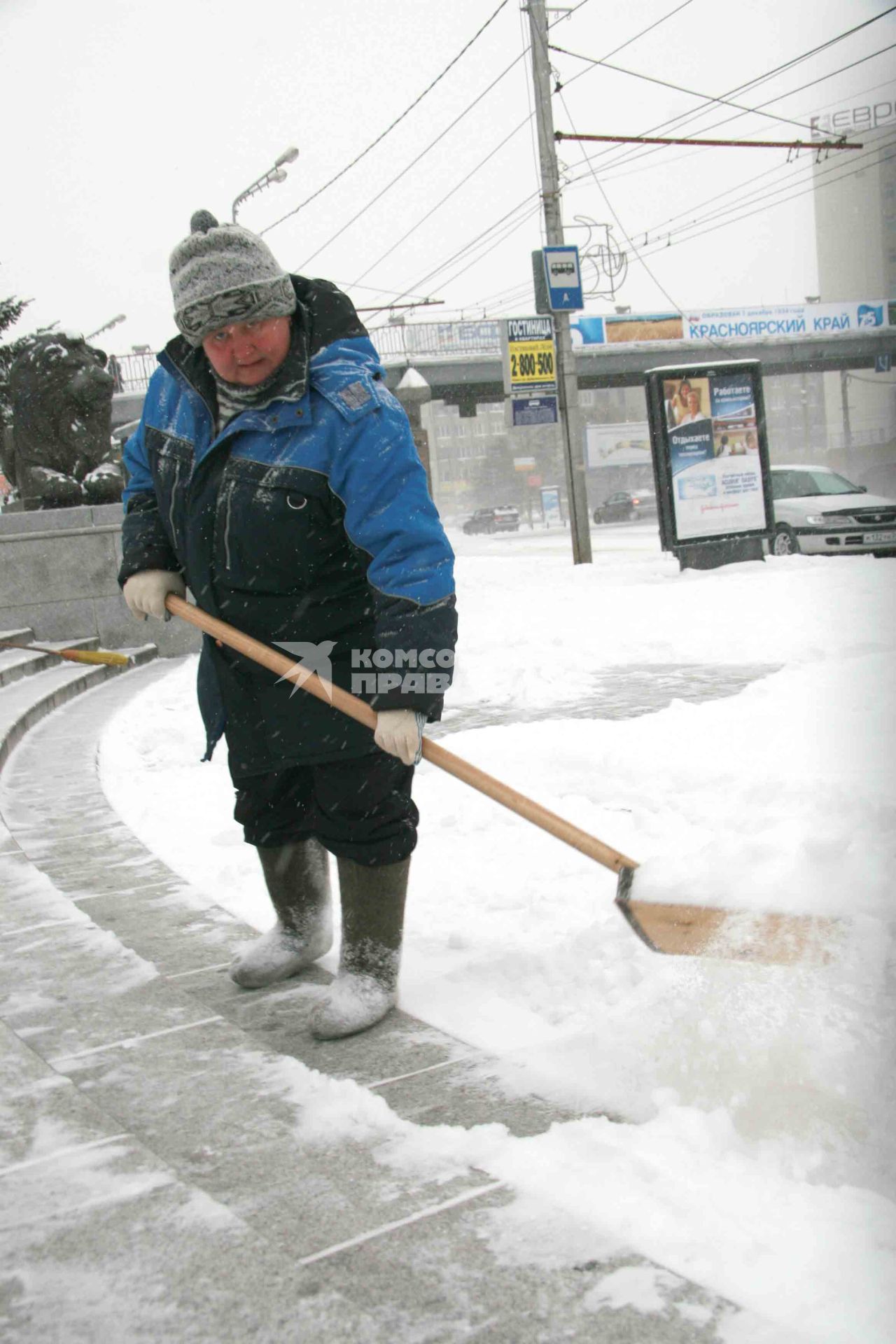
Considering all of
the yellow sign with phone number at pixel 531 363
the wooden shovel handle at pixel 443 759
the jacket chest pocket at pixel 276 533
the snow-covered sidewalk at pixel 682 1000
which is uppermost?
the yellow sign with phone number at pixel 531 363

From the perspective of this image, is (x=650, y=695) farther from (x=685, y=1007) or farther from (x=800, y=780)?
(x=685, y=1007)

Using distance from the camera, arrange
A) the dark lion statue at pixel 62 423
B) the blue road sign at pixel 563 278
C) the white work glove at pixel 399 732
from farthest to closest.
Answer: the blue road sign at pixel 563 278
the dark lion statue at pixel 62 423
the white work glove at pixel 399 732

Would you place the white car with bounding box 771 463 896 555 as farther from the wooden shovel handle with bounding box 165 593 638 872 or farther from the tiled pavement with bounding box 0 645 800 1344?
the tiled pavement with bounding box 0 645 800 1344

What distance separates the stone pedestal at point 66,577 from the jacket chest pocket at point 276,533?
283 inches

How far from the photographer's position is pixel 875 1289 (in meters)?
1.46

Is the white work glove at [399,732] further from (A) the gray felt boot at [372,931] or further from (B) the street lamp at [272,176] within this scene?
(B) the street lamp at [272,176]

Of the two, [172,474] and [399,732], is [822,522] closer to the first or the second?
[172,474]

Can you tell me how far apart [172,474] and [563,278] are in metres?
13.3

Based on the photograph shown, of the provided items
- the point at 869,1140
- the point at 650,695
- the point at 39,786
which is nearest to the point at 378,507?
the point at 869,1140

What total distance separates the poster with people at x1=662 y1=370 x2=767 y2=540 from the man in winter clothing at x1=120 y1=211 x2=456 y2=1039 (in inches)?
478

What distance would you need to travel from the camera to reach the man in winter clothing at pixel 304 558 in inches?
90.1

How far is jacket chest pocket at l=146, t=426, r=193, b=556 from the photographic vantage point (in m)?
2.50

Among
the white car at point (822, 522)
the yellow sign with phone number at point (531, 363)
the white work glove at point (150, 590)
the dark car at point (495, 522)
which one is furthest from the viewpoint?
the dark car at point (495, 522)

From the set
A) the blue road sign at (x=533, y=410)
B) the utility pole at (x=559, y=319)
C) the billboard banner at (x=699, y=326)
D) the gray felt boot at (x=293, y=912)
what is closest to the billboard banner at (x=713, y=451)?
the utility pole at (x=559, y=319)
